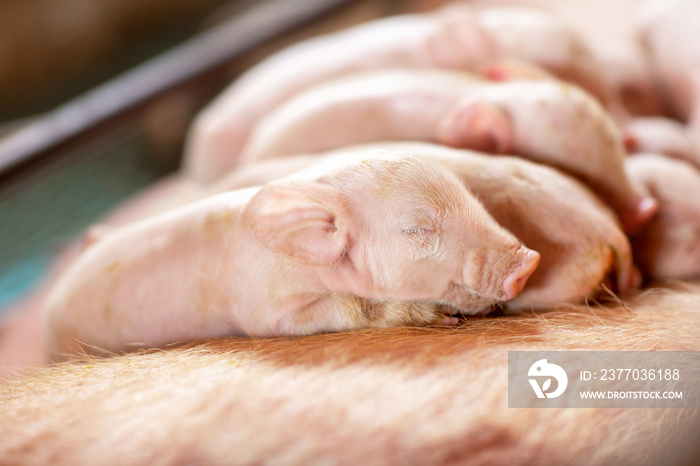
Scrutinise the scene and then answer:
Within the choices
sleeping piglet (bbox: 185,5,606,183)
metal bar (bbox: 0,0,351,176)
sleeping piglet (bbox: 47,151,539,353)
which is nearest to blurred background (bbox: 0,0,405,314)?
metal bar (bbox: 0,0,351,176)

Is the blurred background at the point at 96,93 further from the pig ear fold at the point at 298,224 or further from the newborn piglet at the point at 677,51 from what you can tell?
the newborn piglet at the point at 677,51

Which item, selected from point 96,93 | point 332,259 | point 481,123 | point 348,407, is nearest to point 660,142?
point 481,123

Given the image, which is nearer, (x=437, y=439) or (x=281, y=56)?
(x=437, y=439)

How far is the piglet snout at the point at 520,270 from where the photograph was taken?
1.17 m

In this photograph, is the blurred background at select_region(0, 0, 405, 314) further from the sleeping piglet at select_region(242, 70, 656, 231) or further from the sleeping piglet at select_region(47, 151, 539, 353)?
the sleeping piglet at select_region(47, 151, 539, 353)

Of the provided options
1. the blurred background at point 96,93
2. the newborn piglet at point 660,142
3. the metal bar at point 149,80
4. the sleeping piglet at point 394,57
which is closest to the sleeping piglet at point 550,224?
the newborn piglet at point 660,142

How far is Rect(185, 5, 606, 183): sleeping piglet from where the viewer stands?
7.02ft

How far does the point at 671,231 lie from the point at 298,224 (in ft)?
3.26

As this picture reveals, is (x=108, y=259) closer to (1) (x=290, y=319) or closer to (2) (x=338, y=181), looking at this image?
(1) (x=290, y=319)

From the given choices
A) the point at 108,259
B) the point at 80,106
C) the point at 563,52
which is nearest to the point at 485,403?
the point at 108,259

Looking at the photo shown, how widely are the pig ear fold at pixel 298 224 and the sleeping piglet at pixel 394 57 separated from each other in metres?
1.20

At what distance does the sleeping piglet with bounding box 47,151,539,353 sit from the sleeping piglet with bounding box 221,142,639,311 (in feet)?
0.38

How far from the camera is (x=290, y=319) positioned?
1.26m

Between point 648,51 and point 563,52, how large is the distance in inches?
22.0
